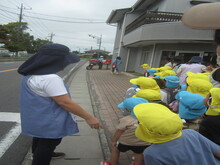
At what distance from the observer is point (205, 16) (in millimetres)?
1158

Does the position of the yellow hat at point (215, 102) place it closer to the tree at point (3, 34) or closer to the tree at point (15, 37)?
the tree at point (15, 37)

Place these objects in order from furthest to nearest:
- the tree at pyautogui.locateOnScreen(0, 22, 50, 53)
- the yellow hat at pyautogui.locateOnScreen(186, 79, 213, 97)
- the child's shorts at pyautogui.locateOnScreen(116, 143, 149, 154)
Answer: the tree at pyautogui.locateOnScreen(0, 22, 50, 53) → the yellow hat at pyautogui.locateOnScreen(186, 79, 213, 97) → the child's shorts at pyautogui.locateOnScreen(116, 143, 149, 154)

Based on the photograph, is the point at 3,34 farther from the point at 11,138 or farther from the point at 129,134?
the point at 129,134

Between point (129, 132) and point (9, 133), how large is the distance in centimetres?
238

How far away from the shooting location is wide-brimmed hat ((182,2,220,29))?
1.10 metres

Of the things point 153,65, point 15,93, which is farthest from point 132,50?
point 15,93

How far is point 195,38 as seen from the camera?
32.3ft

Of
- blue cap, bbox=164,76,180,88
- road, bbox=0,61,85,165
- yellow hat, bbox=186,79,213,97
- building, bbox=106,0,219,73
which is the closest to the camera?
yellow hat, bbox=186,79,213,97

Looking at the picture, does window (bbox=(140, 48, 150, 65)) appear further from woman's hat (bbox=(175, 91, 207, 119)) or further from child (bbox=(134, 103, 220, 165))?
child (bbox=(134, 103, 220, 165))

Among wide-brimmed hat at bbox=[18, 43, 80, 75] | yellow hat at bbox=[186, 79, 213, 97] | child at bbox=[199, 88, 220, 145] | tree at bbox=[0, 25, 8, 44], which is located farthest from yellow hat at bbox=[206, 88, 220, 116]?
tree at bbox=[0, 25, 8, 44]

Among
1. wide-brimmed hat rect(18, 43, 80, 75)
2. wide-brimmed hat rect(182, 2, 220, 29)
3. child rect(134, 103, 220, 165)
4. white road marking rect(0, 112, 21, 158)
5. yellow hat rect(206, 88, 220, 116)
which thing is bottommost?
white road marking rect(0, 112, 21, 158)

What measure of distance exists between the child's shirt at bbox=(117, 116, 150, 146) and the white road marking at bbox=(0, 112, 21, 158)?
1.81 metres

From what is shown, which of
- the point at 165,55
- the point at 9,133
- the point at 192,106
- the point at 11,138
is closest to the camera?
the point at 192,106

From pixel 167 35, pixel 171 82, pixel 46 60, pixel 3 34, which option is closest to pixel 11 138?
pixel 46 60
